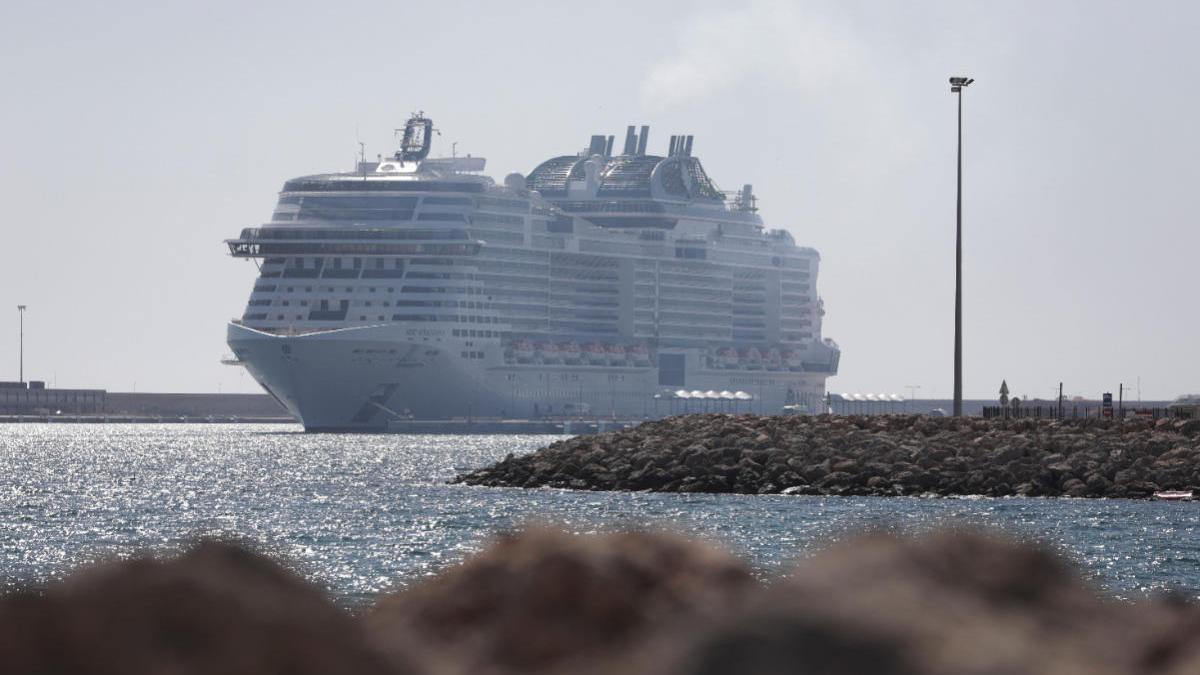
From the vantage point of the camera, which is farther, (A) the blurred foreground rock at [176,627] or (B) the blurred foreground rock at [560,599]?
(B) the blurred foreground rock at [560,599]

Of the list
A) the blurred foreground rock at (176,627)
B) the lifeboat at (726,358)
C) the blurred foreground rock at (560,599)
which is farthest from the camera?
the lifeboat at (726,358)

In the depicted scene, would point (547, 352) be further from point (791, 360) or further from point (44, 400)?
point (44, 400)

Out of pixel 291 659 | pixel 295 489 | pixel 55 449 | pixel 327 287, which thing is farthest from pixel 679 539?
pixel 327 287

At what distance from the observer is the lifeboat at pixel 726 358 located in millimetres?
128750

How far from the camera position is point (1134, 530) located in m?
29.7

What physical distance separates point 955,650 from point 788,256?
13648 centimetres

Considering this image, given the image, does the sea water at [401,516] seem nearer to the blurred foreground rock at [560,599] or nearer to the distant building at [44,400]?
the blurred foreground rock at [560,599]

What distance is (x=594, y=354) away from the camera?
119 m

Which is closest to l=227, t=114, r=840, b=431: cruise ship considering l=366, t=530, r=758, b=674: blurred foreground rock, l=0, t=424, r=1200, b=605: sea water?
l=0, t=424, r=1200, b=605: sea water

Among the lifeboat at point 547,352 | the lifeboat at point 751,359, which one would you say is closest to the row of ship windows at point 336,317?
the lifeboat at point 547,352

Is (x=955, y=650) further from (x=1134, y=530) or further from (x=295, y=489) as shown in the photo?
(x=295, y=489)

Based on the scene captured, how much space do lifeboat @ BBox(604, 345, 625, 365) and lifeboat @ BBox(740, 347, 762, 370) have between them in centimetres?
1139

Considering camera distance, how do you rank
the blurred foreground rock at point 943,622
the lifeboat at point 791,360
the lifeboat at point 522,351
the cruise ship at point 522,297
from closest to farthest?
the blurred foreground rock at point 943,622, the cruise ship at point 522,297, the lifeboat at point 522,351, the lifeboat at point 791,360

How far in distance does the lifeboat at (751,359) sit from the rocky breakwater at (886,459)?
80.0 meters
